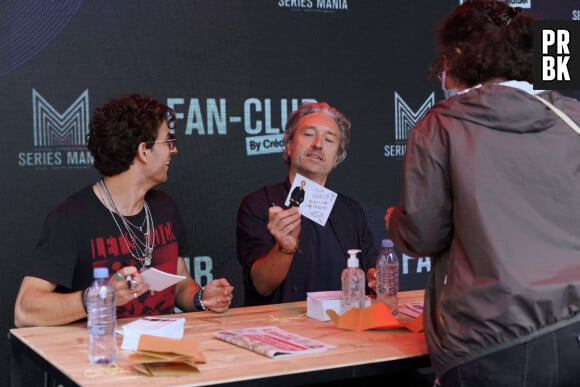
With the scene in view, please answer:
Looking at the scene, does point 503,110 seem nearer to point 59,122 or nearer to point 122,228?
point 122,228

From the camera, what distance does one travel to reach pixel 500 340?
2.03m

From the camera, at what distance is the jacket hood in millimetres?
2076

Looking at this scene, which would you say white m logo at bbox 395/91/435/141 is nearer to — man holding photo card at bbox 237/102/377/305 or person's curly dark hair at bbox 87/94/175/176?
man holding photo card at bbox 237/102/377/305

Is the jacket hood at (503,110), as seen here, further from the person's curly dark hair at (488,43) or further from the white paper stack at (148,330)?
the white paper stack at (148,330)

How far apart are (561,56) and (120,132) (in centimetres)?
265

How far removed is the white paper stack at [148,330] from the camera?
7.84 feet

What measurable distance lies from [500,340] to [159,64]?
262cm

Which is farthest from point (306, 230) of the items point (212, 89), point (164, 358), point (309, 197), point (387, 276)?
point (164, 358)

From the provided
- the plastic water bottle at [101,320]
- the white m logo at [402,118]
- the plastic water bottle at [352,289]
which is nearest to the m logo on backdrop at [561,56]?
the white m logo at [402,118]

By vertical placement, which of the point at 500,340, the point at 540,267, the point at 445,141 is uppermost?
the point at 445,141

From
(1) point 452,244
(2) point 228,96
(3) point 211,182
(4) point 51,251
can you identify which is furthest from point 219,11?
(1) point 452,244

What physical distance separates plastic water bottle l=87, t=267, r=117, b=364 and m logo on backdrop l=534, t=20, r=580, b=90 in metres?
2.63

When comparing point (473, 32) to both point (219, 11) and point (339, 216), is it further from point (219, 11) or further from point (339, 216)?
point (219, 11)

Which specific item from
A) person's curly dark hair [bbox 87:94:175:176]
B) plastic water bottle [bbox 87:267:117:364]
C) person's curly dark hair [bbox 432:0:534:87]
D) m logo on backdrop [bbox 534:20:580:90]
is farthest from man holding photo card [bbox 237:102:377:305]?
m logo on backdrop [bbox 534:20:580:90]
